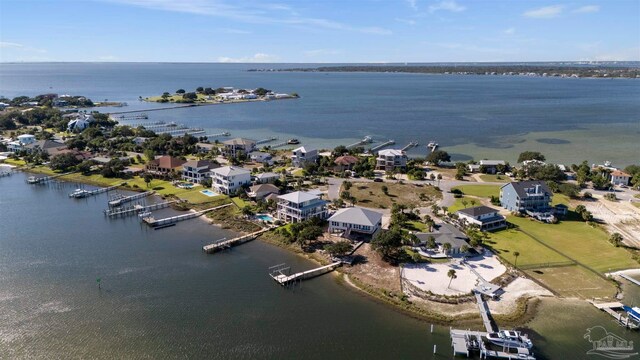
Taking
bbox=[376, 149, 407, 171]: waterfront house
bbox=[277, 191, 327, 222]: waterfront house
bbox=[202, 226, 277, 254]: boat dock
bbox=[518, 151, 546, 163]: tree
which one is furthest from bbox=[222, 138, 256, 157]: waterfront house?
bbox=[518, 151, 546, 163]: tree

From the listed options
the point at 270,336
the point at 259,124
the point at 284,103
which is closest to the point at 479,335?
the point at 270,336

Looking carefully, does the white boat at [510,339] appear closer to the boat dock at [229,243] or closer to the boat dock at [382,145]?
the boat dock at [229,243]

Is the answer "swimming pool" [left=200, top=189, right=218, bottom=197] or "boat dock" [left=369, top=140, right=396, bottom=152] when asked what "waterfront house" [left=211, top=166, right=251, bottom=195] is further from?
"boat dock" [left=369, top=140, right=396, bottom=152]

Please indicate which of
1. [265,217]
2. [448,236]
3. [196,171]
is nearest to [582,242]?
[448,236]

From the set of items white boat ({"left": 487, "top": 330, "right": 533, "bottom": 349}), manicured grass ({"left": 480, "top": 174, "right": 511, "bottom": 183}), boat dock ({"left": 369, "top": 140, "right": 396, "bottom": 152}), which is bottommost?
white boat ({"left": 487, "top": 330, "right": 533, "bottom": 349})

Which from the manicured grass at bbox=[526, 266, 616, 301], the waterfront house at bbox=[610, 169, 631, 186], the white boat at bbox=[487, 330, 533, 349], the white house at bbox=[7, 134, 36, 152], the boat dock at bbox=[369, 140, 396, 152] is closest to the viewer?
the white boat at bbox=[487, 330, 533, 349]

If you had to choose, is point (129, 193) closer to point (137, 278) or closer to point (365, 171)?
point (137, 278)

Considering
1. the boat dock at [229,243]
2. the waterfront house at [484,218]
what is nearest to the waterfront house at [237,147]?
the boat dock at [229,243]

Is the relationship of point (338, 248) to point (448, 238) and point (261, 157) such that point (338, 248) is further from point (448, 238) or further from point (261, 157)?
point (261, 157)
